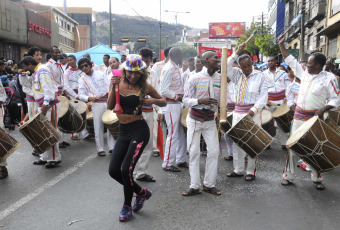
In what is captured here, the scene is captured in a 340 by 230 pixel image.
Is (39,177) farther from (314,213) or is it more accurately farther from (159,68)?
(314,213)

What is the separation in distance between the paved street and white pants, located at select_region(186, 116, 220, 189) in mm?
241

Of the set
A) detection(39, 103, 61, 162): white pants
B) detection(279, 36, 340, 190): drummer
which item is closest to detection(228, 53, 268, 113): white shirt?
detection(279, 36, 340, 190): drummer

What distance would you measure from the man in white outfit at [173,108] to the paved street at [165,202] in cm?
35

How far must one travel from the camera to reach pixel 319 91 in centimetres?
552

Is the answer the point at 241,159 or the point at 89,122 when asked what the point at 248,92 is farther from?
the point at 89,122

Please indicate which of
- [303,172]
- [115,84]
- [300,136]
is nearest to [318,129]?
[300,136]

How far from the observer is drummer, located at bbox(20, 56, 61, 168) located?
651 cm

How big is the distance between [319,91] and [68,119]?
5182 mm

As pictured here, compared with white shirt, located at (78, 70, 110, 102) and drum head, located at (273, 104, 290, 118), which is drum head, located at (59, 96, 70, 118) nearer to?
white shirt, located at (78, 70, 110, 102)

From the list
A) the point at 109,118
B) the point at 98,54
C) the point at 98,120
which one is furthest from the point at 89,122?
the point at 98,54

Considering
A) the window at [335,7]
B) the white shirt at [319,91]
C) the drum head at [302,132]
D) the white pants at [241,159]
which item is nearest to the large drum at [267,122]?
the white pants at [241,159]

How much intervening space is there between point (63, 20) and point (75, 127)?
158ft

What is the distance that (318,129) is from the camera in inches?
193

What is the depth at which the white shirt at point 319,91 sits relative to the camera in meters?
Result: 5.46
